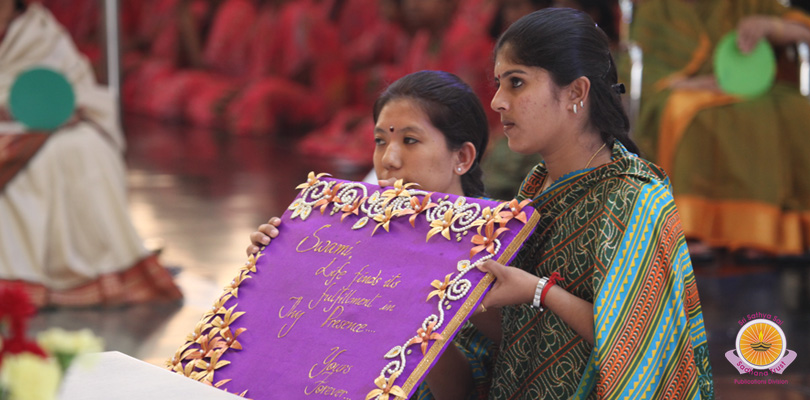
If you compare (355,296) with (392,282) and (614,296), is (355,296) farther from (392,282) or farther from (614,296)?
(614,296)

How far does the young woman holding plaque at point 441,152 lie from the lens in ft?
6.06

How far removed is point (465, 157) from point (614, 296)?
1.89ft

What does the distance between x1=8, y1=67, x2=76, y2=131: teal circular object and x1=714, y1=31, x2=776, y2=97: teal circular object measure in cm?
280

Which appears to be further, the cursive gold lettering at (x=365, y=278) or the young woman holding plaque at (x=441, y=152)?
the young woman holding plaque at (x=441, y=152)

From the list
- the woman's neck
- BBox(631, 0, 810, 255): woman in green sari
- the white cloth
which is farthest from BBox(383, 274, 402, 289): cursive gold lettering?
BBox(631, 0, 810, 255): woman in green sari

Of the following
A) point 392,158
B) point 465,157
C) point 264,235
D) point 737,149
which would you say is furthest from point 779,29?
point 264,235

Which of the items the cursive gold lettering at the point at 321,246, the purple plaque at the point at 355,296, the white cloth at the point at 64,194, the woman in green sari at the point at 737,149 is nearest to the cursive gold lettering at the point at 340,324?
the purple plaque at the point at 355,296

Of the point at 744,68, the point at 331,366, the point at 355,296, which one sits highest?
the point at 744,68

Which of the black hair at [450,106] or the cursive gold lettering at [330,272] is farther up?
the black hair at [450,106]

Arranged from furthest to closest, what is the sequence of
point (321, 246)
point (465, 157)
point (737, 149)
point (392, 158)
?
point (737, 149)
point (465, 157)
point (392, 158)
point (321, 246)

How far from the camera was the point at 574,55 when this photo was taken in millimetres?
1636

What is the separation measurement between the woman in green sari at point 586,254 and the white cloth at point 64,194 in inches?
114

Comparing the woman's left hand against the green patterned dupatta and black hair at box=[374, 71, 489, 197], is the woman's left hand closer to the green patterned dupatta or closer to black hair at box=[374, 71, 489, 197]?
the green patterned dupatta

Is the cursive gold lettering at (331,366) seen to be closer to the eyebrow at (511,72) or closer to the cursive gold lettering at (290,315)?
the cursive gold lettering at (290,315)
